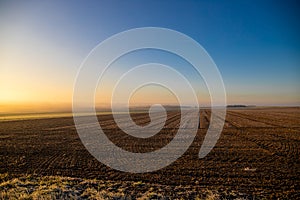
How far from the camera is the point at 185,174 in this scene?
12.3 m

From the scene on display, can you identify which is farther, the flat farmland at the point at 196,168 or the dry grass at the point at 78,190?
the flat farmland at the point at 196,168

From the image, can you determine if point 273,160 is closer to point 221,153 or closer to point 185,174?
point 221,153

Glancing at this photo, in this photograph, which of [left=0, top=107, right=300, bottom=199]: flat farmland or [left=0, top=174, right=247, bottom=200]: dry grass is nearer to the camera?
[left=0, top=174, right=247, bottom=200]: dry grass

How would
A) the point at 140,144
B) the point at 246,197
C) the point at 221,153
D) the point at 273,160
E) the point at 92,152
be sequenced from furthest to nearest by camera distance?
the point at 140,144
the point at 92,152
the point at 221,153
the point at 273,160
the point at 246,197

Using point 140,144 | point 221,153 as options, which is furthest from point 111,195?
point 140,144

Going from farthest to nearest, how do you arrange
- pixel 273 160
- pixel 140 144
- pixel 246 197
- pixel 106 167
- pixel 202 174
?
pixel 140 144, pixel 273 160, pixel 106 167, pixel 202 174, pixel 246 197

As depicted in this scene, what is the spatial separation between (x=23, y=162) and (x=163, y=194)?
9864 mm

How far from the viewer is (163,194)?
9.60 metres

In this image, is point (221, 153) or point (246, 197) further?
point (221, 153)

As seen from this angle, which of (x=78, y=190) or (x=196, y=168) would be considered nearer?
(x=78, y=190)

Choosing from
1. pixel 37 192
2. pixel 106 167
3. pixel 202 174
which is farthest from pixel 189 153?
pixel 37 192

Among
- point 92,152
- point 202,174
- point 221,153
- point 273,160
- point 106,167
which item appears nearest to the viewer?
point 202,174

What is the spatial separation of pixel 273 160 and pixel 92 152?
465 inches

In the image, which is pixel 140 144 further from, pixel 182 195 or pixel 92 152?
pixel 182 195
